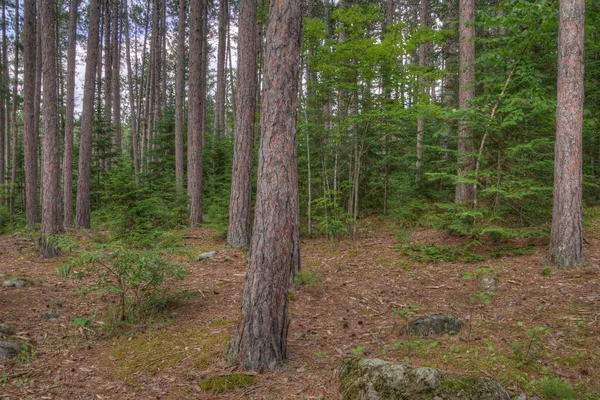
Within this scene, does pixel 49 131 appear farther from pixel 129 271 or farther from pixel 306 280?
pixel 306 280

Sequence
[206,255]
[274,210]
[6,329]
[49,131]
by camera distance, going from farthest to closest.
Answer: [49,131] → [206,255] → [6,329] → [274,210]

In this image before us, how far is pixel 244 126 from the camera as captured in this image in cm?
906

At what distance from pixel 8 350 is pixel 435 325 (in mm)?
5008

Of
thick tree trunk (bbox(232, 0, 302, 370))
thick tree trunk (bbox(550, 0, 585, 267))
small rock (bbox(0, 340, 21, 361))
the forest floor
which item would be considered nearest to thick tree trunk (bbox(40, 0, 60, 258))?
the forest floor

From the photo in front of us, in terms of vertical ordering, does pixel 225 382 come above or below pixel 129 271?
below

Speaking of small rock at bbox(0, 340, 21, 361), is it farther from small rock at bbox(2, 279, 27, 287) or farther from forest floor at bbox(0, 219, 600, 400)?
small rock at bbox(2, 279, 27, 287)

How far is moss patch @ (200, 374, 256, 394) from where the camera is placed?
370 cm

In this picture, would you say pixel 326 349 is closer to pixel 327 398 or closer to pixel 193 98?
pixel 327 398

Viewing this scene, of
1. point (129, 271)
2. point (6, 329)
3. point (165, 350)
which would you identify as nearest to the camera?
point (165, 350)

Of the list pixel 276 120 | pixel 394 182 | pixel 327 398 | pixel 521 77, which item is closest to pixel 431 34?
pixel 521 77

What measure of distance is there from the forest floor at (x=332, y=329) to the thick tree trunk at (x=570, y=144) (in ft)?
1.43

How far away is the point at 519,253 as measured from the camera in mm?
7484

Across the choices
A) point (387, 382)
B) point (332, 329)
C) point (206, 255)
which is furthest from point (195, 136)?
point (387, 382)

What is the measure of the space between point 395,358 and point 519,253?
4.73 metres
